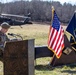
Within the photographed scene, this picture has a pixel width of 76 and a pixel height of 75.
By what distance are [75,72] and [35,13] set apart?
42.0m

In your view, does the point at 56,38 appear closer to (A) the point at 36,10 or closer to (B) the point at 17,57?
(B) the point at 17,57

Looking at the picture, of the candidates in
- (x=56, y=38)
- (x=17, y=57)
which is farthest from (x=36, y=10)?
(x=17, y=57)

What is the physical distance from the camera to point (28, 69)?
4402 mm

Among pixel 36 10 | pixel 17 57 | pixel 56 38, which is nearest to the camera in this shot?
pixel 17 57

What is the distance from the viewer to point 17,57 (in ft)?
14.1

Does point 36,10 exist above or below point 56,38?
below

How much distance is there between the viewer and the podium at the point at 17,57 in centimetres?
430

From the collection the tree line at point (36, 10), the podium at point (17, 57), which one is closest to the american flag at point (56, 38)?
the podium at point (17, 57)

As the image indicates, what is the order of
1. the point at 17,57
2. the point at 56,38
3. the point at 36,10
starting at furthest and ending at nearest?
the point at 36,10, the point at 56,38, the point at 17,57

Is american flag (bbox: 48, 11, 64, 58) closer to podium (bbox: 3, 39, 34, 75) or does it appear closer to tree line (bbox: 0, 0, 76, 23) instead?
podium (bbox: 3, 39, 34, 75)

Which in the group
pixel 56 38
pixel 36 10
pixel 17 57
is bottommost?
pixel 36 10

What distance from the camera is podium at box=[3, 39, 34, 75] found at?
169 inches

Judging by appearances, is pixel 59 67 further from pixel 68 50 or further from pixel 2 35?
pixel 2 35

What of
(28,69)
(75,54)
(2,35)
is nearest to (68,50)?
(75,54)
